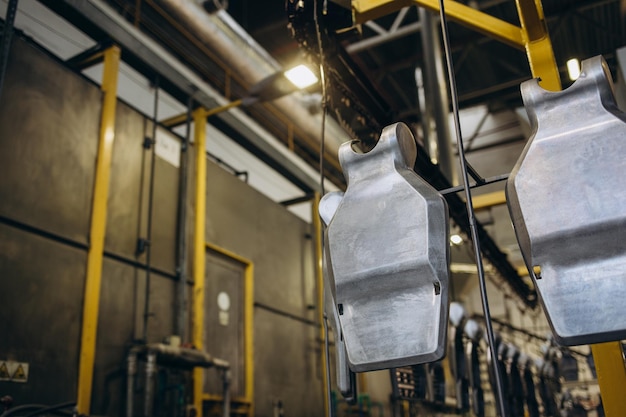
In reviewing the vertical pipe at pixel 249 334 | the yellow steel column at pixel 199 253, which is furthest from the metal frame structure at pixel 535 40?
the vertical pipe at pixel 249 334

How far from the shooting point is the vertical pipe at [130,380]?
15.3ft

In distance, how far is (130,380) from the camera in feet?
15.6

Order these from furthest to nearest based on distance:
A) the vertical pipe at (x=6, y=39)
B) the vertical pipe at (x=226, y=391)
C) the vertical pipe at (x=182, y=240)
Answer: the vertical pipe at (x=226, y=391) < the vertical pipe at (x=182, y=240) < the vertical pipe at (x=6, y=39)

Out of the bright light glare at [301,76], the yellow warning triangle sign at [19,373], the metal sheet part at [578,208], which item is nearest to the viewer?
the metal sheet part at [578,208]

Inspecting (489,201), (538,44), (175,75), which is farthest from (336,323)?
(489,201)

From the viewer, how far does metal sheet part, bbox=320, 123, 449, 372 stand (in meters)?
1.38

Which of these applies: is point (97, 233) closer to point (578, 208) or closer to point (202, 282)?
point (202, 282)

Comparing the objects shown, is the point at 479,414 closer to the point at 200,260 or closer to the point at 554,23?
the point at 200,260

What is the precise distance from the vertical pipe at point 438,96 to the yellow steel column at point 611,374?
12.7 ft

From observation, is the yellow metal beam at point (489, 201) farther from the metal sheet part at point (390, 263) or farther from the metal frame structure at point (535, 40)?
the metal sheet part at point (390, 263)

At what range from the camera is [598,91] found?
1.37 metres

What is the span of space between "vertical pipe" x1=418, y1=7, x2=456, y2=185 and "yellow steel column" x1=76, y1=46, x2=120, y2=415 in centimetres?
349

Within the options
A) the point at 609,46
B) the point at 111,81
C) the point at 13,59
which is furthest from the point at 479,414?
the point at 609,46

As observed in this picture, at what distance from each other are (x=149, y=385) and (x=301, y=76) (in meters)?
3.04
